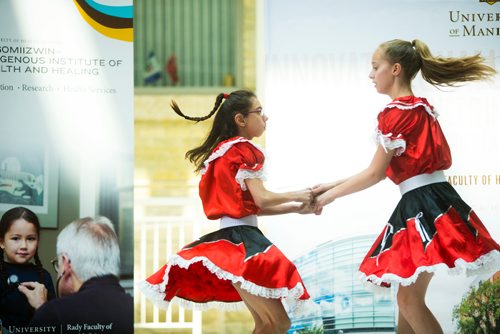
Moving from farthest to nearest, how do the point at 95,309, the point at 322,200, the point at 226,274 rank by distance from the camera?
the point at 322,200, the point at 95,309, the point at 226,274

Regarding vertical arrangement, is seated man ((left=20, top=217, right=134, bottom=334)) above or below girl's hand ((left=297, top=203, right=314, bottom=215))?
below

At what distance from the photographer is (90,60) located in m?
4.41

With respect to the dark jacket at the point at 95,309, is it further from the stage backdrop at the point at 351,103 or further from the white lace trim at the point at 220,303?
the stage backdrop at the point at 351,103

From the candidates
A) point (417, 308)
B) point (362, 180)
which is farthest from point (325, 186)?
point (417, 308)

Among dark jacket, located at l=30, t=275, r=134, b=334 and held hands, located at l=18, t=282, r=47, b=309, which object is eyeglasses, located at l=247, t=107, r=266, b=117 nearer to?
dark jacket, located at l=30, t=275, r=134, b=334

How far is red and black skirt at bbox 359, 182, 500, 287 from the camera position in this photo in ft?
12.9

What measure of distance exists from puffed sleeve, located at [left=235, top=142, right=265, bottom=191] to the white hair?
785 millimetres

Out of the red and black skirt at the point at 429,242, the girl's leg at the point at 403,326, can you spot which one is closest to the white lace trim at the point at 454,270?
the red and black skirt at the point at 429,242

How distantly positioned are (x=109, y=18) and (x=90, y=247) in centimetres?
119

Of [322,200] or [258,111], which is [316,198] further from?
[258,111]

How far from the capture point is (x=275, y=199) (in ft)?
13.5

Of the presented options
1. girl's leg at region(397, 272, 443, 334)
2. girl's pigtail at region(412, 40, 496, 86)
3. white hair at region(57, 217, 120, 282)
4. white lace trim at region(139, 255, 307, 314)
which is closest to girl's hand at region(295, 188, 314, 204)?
white lace trim at region(139, 255, 307, 314)

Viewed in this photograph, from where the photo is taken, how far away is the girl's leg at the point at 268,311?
394 centimetres

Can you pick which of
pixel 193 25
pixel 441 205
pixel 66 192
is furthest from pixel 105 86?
pixel 441 205
